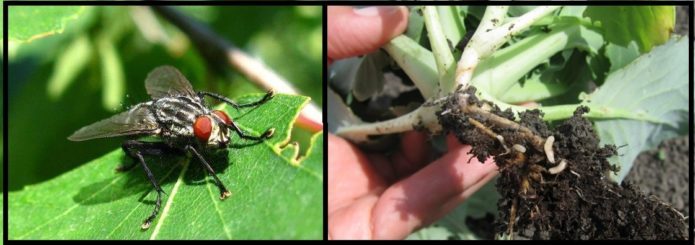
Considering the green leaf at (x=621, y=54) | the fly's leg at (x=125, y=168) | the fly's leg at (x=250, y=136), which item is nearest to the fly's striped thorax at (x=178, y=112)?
the fly's leg at (x=250, y=136)

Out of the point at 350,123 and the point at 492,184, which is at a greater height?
the point at 350,123

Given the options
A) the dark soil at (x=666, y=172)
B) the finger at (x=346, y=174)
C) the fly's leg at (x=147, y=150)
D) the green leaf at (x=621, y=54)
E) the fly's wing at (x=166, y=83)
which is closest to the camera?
the fly's leg at (x=147, y=150)

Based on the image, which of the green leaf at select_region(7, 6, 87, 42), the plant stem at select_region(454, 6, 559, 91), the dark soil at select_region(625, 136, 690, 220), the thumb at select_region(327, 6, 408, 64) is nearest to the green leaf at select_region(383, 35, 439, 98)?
the thumb at select_region(327, 6, 408, 64)

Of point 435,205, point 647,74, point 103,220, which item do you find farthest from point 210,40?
point 647,74

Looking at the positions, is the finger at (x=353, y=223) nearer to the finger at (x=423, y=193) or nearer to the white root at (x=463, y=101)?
the finger at (x=423, y=193)

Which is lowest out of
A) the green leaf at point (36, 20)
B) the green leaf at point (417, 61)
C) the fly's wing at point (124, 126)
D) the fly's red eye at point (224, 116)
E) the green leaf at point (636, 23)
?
the fly's wing at point (124, 126)

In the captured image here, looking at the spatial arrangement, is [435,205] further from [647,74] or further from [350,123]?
[647,74]
